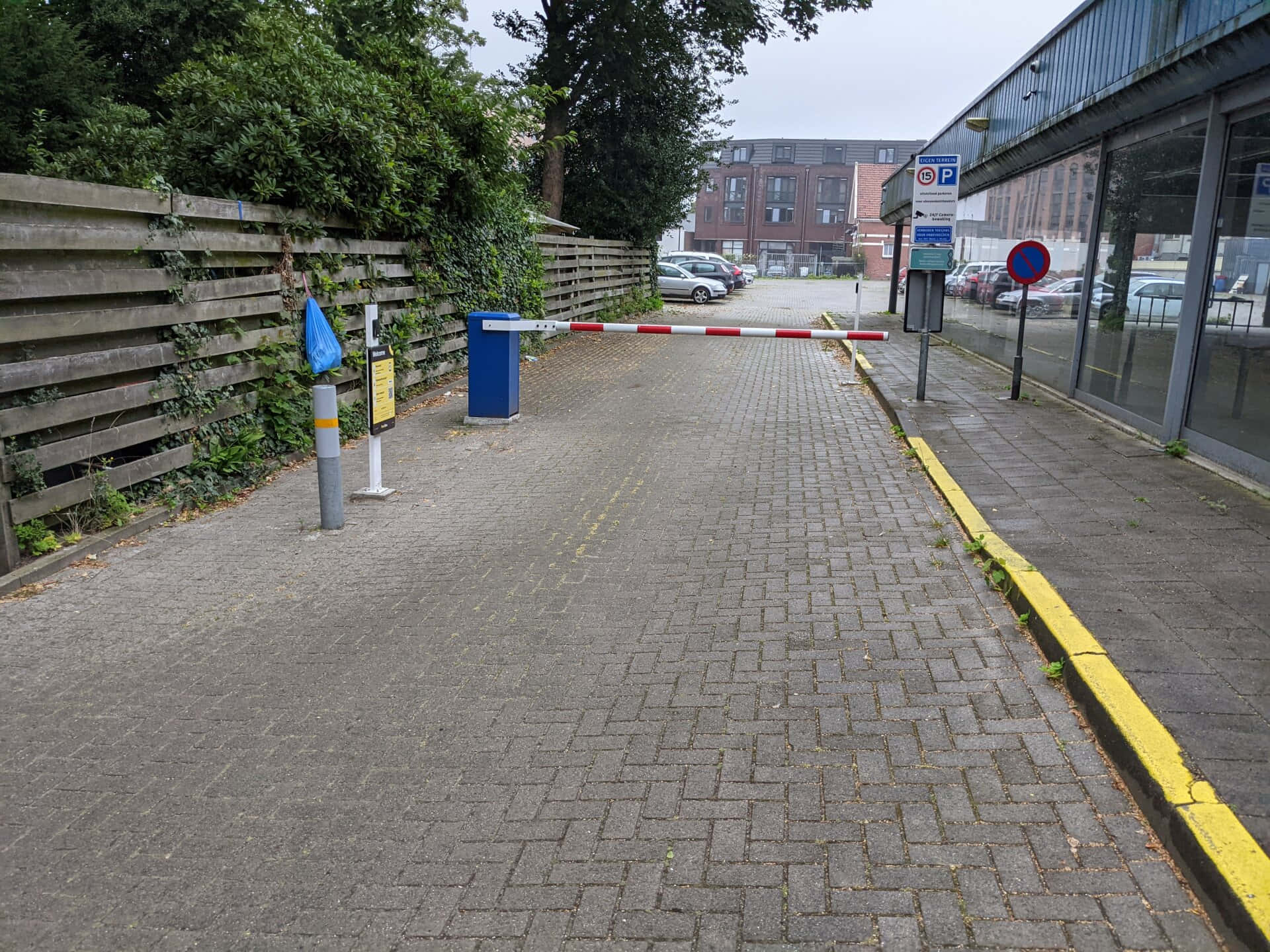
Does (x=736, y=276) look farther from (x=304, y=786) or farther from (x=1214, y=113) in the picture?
(x=304, y=786)

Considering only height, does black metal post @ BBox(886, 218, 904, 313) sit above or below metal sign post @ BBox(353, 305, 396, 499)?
above

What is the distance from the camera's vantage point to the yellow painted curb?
9.37 ft

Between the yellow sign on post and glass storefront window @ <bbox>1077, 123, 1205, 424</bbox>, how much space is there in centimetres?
689

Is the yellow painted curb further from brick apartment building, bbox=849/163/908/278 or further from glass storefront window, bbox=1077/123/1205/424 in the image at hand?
brick apartment building, bbox=849/163/908/278

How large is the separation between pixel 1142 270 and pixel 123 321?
920 cm

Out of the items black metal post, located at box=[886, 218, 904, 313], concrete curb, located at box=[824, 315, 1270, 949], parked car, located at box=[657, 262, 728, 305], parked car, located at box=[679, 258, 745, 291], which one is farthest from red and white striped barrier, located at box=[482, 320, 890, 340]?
parked car, located at box=[679, 258, 745, 291]

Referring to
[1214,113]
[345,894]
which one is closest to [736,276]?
[1214,113]

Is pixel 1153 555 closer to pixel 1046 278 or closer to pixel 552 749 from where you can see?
pixel 552 749

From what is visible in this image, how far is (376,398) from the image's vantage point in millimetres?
7535

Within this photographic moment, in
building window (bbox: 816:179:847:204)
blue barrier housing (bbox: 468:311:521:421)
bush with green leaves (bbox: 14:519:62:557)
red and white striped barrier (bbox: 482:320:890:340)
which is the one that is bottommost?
bush with green leaves (bbox: 14:519:62:557)

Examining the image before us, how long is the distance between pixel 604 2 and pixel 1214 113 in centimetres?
1720

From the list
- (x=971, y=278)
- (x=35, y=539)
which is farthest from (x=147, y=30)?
(x=35, y=539)

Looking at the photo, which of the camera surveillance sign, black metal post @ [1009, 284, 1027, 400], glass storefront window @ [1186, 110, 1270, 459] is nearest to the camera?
glass storefront window @ [1186, 110, 1270, 459]

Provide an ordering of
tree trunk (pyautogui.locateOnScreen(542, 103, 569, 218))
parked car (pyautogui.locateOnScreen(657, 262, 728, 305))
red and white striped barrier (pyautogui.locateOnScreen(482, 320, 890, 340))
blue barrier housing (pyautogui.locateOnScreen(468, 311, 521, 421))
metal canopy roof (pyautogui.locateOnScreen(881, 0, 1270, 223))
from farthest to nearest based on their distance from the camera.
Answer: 1. parked car (pyautogui.locateOnScreen(657, 262, 728, 305))
2. tree trunk (pyautogui.locateOnScreen(542, 103, 569, 218))
3. blue barrier housing (pyautogui.locateOnScreen(468, 311, 521, 421))
4. red and white striped barrier (pyautogui.locateOnScreen(482, 320, 890, 340))
5. metal canopy roof (pyautogui.locateOnScreen(881, 0, 1270, 223))
